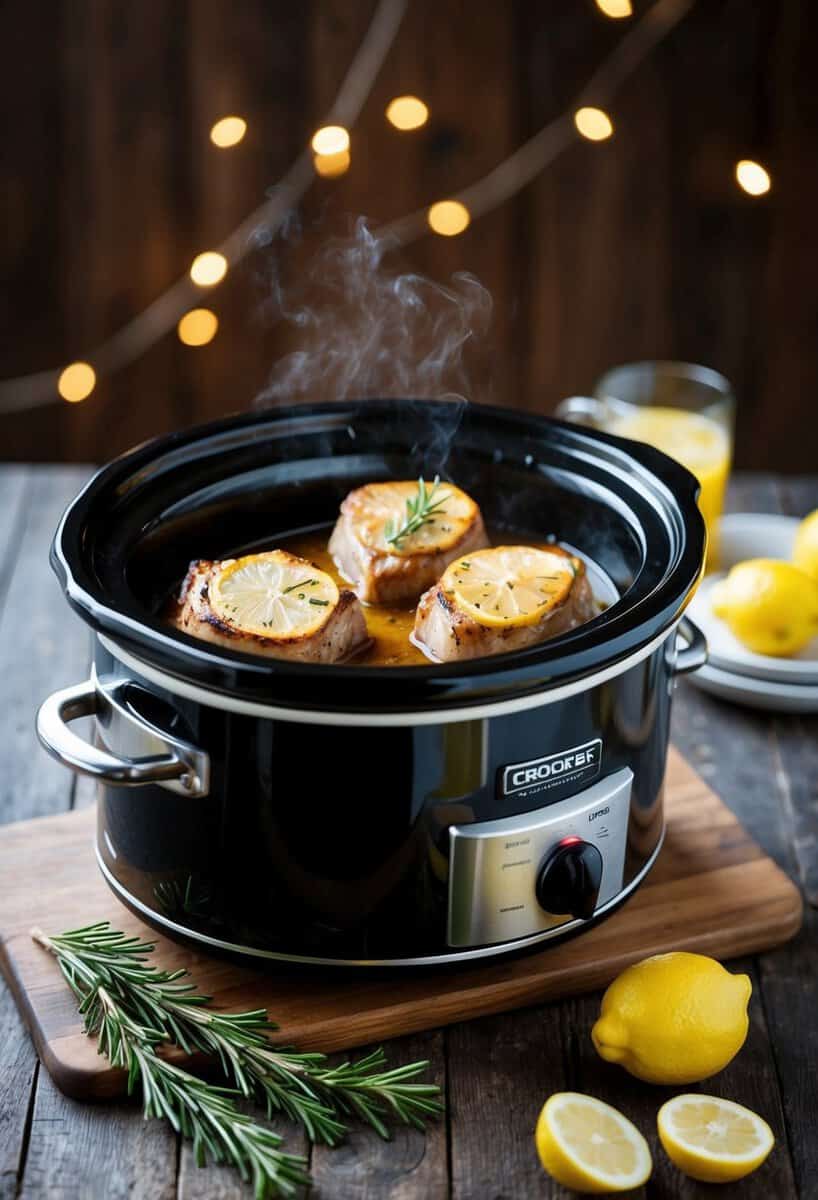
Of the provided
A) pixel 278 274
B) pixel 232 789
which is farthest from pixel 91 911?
pixel 278 274

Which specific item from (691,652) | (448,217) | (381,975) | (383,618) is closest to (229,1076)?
(381,975)

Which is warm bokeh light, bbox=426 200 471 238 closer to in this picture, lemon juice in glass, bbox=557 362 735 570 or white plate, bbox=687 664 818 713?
lemon juice in glass, bbox=557 362 735 570

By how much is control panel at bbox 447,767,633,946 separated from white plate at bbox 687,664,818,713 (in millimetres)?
872

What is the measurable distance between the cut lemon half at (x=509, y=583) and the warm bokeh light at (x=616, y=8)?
6.91 ft

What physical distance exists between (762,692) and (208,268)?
2096 millimetres

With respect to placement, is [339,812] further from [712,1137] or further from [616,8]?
[616,8]

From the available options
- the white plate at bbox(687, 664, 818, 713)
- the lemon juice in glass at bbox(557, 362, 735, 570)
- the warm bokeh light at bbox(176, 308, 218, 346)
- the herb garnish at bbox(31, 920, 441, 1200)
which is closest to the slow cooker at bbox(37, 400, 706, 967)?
the herb garnish at bbox(31, 920, 441, 1200)

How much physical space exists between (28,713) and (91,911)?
2.47 ft

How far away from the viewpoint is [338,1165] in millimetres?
1770

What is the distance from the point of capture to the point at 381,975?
75.7 inches

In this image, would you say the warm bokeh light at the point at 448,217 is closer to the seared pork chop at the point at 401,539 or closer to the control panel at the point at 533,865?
the seared pork chop at the point at 401,539

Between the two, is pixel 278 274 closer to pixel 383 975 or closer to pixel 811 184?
pixel 811 184

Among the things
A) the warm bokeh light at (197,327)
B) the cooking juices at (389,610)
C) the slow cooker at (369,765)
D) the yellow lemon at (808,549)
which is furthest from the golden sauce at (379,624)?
the warm bokeh light at (197,327)

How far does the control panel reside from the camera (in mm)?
1849
